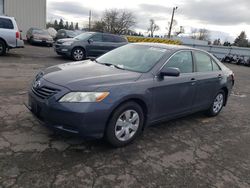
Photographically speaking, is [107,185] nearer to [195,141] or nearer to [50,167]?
[50,167]

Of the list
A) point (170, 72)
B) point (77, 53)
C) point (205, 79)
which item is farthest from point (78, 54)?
point (170, 72)

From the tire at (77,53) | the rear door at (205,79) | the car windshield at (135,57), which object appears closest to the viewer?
the car windshield at (135,57)

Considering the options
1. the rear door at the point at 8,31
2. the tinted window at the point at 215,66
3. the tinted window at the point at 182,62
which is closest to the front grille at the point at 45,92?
the tinted window at the point at 182,62

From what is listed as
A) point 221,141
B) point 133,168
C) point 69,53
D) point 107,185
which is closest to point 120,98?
point 133,168

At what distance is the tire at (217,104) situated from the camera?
5664 mm

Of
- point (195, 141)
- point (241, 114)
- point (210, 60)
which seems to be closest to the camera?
point (195, 141)

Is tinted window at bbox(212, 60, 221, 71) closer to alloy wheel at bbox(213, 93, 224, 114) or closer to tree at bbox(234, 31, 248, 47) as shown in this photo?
alloy wheel at bbox(213, 93, 224, 114)

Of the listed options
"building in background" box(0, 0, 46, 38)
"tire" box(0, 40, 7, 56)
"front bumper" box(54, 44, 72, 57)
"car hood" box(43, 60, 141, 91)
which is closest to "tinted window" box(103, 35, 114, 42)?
"front bumper" box(54, 44, 72, 57)

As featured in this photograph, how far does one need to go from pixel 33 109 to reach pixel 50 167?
3.19 feet

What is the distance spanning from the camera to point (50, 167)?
3.02m

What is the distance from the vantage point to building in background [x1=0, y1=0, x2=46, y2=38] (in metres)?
21.4

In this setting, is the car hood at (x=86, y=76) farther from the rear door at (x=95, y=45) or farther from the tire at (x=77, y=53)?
the rear door at (x=95, y=45)

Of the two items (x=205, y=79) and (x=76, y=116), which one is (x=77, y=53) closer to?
(x=205, y=79)

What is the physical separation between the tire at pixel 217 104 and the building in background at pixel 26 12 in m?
21.0
